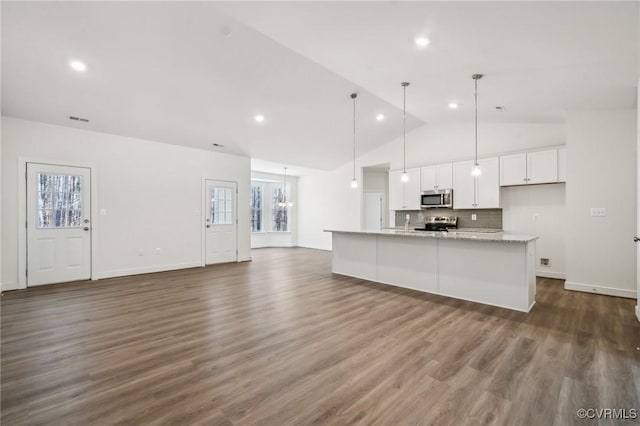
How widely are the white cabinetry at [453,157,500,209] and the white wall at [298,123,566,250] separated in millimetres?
364

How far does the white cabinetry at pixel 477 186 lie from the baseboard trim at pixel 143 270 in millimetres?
6014

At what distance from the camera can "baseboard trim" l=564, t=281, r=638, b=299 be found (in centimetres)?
407

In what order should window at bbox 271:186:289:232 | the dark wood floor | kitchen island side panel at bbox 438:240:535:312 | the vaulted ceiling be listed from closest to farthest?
1. the dark wood floor
2. the vaulted ceiling
3. kitchen island side panel at bbox 438:240:535:312
4. window at bbox 271:186:289:232

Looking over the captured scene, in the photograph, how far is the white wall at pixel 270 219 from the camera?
10.6m

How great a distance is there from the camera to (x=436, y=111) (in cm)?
555

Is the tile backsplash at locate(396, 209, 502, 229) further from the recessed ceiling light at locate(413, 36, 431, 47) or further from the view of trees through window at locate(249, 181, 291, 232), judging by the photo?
the view of trees through window at locate(249, 181, 291, 232)

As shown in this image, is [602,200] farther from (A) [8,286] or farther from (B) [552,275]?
(A) [8,286]

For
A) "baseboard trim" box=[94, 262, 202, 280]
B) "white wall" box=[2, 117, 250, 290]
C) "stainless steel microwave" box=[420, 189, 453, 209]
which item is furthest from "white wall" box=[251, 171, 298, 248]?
"stainless steel microwave" box=[420, 189, 453, 209]

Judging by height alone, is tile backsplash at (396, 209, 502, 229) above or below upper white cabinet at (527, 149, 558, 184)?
below

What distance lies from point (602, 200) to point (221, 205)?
23.6 feet

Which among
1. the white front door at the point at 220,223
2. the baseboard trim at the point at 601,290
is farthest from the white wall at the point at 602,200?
the white front door at the point at 220,223

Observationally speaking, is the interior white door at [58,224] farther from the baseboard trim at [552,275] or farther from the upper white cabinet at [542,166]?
the baseboard trim at [552,275]

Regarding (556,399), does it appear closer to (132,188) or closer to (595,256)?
(595,256)

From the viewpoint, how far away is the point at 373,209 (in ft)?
30.0
